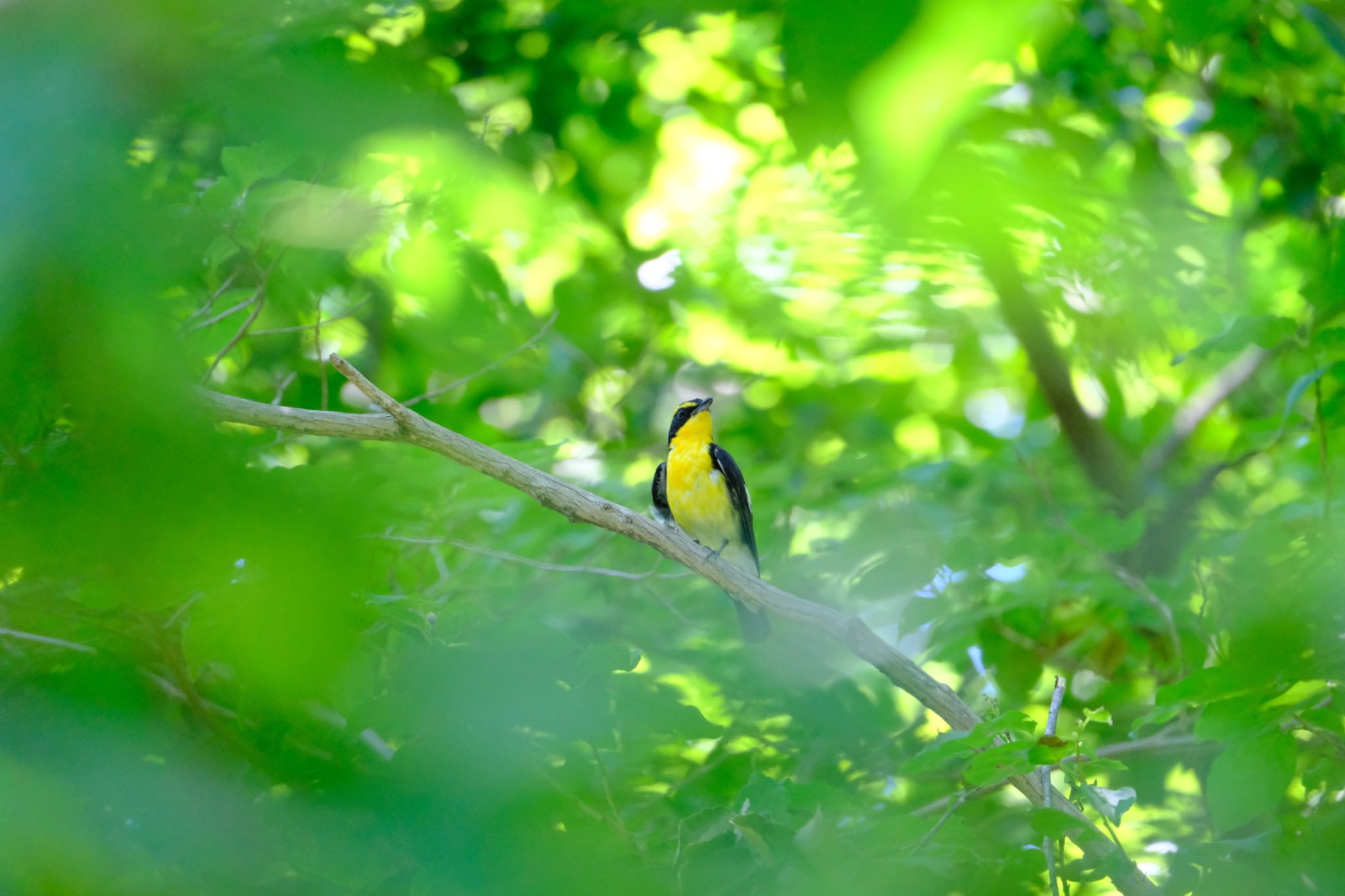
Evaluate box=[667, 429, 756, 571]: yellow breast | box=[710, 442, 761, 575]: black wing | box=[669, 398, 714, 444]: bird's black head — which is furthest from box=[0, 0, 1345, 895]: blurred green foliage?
box=[669, 398, 714, 444]: bird's black head

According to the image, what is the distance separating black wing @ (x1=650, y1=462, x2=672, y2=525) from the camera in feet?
21.0

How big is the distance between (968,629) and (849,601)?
23.6 inches

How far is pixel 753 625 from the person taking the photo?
18.7 ft

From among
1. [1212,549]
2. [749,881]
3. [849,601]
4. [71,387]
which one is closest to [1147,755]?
[1212,549]

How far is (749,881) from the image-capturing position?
1.91 meters

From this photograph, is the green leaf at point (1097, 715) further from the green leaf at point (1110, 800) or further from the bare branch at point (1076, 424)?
the bare branch at point (1076, 424)

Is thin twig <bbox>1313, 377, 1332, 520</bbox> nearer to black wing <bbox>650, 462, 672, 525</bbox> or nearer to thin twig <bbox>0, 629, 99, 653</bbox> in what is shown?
thin twig <bbox>0, 629, 99, 653</bbox>

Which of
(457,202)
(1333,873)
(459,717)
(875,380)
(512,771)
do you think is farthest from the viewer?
(875,380)

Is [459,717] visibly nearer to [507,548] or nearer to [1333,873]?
[1333,873]

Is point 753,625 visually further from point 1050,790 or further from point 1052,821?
point 1052,821

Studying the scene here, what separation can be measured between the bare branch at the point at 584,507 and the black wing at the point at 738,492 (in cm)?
268

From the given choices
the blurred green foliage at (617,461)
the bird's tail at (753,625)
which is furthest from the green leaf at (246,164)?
the bird's tail at (753,625)

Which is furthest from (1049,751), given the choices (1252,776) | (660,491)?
(660,491)

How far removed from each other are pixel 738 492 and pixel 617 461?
976 mm
